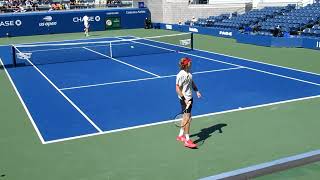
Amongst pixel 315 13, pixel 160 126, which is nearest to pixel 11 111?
pixel 160 126

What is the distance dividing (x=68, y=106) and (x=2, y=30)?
2548 centimetres

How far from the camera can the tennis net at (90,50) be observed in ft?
75.6

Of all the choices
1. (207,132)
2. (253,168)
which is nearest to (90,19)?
(207,132)

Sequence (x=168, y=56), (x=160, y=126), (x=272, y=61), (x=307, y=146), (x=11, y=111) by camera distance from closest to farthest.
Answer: (x=307, y=146) < (x=160, y=126) < (x=11, y=111) < (x=272, y=61) < (x=168, y=56)

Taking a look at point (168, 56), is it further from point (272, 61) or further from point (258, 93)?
point (258, 93)

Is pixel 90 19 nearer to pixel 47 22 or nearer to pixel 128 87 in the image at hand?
pixel 47 22

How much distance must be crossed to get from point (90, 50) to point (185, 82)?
18339 millimetres

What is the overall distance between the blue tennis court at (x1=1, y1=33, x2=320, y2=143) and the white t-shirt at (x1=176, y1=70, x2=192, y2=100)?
101 inches

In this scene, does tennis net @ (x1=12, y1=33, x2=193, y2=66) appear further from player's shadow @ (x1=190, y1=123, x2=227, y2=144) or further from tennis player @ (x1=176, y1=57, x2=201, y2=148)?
tennis player @ (x1=176, y1=57, x2=201, y2=148)

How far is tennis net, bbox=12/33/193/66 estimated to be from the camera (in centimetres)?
2305

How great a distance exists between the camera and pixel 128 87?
634 inches

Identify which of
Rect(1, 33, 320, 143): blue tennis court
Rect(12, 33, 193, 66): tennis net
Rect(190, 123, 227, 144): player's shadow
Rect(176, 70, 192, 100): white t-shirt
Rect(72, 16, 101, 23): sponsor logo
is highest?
Rect(72, 16, 101, 23): sponsor logo

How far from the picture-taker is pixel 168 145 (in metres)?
9.73

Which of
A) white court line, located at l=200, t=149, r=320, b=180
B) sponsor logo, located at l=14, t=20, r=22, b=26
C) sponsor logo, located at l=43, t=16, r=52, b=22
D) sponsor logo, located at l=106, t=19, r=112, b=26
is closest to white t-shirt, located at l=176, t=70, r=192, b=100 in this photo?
white court line, located at l=200, t=149, r=320, b=180
